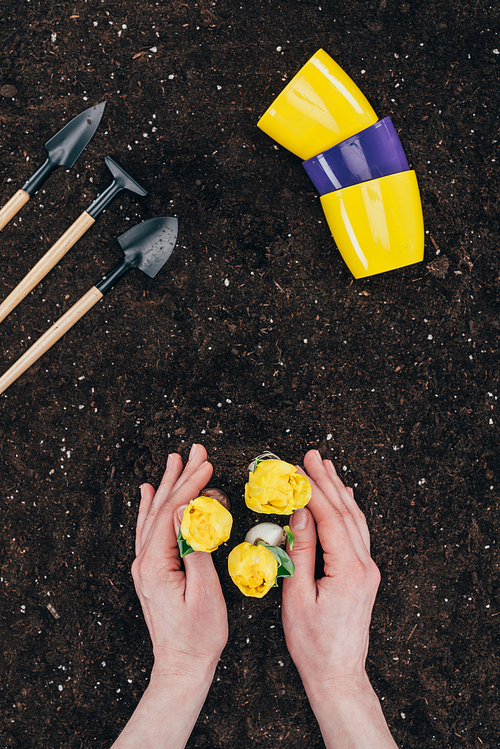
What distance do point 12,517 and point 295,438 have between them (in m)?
0.70

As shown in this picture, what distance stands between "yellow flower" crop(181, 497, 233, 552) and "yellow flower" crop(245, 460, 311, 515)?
2.3 inches

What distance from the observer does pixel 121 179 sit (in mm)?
998

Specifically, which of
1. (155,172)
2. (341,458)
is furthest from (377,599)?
(155,172)

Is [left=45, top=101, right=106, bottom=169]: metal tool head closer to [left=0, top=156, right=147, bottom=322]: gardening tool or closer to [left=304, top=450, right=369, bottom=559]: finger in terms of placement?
[left=0, top=156, right=147, bottom=322]: gardening tool

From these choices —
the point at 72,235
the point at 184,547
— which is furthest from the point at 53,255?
the point at 184,547

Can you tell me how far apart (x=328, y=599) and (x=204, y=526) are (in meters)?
0.37

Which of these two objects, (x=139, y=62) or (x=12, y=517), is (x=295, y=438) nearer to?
(x=12, y=517)

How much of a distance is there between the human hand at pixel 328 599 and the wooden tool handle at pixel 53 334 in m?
0.64

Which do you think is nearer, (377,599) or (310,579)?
(310,579)

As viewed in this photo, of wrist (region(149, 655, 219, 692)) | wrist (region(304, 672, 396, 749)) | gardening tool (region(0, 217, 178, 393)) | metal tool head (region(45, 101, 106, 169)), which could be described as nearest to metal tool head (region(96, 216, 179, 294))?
gardening tool (region(0, 217, 178, 393))

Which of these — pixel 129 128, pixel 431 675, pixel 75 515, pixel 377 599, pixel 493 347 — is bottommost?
pixel 431 675

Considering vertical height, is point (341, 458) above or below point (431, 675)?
above

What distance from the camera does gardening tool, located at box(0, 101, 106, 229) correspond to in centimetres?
100

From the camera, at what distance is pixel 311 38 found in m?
1.00
